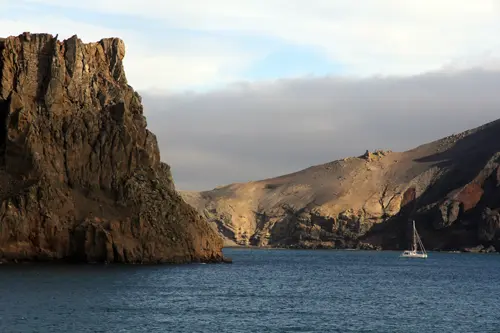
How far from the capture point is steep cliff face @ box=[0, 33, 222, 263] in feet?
405

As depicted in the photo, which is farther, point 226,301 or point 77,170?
point 77,170

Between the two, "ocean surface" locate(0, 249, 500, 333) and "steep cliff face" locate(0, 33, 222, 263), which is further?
"steep cliff face" locate(0, 33, 222, 263)

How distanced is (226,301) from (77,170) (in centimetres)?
4910

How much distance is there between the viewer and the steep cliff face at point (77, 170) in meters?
123

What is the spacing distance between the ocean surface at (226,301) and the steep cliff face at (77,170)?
4.83 m

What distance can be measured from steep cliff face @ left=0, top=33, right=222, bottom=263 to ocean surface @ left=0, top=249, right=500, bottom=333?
15.8 feet

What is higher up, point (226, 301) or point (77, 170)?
point (77, 170)

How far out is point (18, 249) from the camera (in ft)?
399

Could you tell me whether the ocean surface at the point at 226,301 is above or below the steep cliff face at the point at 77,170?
below

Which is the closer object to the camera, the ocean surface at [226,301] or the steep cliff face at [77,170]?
the ocean surface at [226,301]

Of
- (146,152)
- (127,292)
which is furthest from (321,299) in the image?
(146,152)

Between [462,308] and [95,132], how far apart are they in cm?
6700

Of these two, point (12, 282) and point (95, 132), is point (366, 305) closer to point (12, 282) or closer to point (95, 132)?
point (12, 282)

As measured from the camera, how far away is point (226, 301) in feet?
295
